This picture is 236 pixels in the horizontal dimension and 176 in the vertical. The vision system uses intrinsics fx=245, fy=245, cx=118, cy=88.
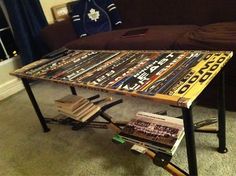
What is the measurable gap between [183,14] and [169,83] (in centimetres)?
139

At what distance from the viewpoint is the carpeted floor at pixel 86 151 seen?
129cm

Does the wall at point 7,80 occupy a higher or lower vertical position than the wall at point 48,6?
lower

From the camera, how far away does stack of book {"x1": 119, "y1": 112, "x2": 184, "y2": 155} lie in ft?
3.63

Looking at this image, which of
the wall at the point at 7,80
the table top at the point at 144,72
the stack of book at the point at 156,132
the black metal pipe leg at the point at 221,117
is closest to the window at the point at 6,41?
the wall at the point at 7,80

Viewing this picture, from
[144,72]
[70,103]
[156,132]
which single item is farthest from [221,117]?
[70,103]

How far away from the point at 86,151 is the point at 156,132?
546 mm

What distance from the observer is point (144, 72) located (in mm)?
1161

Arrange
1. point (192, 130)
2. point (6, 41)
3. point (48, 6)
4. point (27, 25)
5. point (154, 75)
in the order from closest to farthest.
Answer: point (192, 130)
point (154, 75)
point (27, 25)
point (6, 41)
point (48, 6)

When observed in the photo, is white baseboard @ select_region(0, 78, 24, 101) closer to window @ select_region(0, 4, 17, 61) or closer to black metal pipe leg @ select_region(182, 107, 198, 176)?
window @ select_region(0, 4, 17, 61)

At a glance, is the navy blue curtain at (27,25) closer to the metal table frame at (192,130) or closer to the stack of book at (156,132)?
the stack of book at (156,132)

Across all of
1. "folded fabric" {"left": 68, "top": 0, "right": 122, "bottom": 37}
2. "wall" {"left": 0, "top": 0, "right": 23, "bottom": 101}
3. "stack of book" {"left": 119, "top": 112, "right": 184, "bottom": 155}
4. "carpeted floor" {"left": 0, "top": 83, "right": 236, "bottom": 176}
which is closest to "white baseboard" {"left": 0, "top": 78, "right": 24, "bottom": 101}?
"wall" {"left": 0, "top": 0, "right": 23, "bottom": 101}

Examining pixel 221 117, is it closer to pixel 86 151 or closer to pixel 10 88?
pixel 86 151

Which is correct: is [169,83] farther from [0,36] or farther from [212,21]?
[0,36]

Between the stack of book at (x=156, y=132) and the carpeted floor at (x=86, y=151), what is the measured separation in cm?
21
